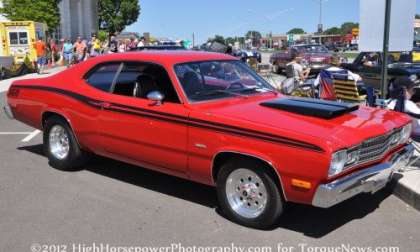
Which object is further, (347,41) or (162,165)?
(347,41)

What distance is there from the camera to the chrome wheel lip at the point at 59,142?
6.93 metres

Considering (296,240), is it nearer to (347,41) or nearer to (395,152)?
(395,152)

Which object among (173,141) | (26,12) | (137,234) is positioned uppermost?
(26,12)

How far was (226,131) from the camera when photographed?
16.0ft

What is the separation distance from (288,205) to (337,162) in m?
1.34

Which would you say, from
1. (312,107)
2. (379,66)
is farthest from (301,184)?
(379,66)

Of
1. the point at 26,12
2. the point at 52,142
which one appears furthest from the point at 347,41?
the point at 52,142

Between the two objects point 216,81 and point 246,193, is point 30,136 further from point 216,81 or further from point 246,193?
point 246,193

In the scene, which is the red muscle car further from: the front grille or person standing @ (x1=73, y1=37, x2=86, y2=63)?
person standing @ (x1=73, y1=37, x2=86, y2=63)

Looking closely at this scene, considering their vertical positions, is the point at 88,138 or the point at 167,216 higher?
the point at 88,138

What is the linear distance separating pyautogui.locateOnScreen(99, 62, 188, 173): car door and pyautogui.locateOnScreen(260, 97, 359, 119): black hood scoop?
36.9 inches

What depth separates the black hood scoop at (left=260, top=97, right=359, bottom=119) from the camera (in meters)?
4.97

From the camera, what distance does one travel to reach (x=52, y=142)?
7.09 metres

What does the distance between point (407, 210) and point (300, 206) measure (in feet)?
3.56
